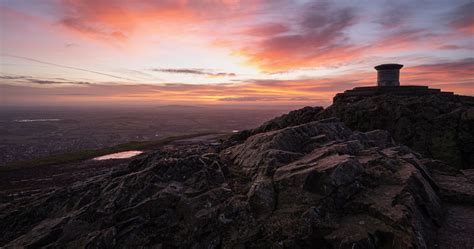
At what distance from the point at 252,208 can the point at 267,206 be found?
0.86 metres

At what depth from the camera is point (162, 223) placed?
14312 millimetres

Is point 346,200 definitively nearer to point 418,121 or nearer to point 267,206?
point 267,206

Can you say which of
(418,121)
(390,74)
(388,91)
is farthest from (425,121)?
(390,74)

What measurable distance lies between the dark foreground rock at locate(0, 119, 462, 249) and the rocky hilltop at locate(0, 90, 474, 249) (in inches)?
2.2

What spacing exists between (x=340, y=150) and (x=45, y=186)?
35141 millimetres

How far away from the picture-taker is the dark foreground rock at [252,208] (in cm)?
1253

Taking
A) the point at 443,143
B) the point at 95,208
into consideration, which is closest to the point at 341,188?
the point at 95,208

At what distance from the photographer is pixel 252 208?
1459cm

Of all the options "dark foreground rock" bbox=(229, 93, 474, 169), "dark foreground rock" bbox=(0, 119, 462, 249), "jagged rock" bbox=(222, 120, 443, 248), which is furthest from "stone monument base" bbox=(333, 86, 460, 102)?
"jagged rock" bbox=(222, 120, 443, 248)

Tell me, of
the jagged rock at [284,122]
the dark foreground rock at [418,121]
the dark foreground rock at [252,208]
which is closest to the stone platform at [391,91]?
the dark foreground rock at [418,121]

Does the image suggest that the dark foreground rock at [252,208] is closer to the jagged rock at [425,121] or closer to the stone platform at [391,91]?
the jagged rock at [425,121]

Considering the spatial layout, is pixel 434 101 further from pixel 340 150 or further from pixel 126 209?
pixel 126 209

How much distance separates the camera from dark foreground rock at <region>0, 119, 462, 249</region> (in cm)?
1253

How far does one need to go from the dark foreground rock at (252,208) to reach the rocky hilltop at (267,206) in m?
0.06
